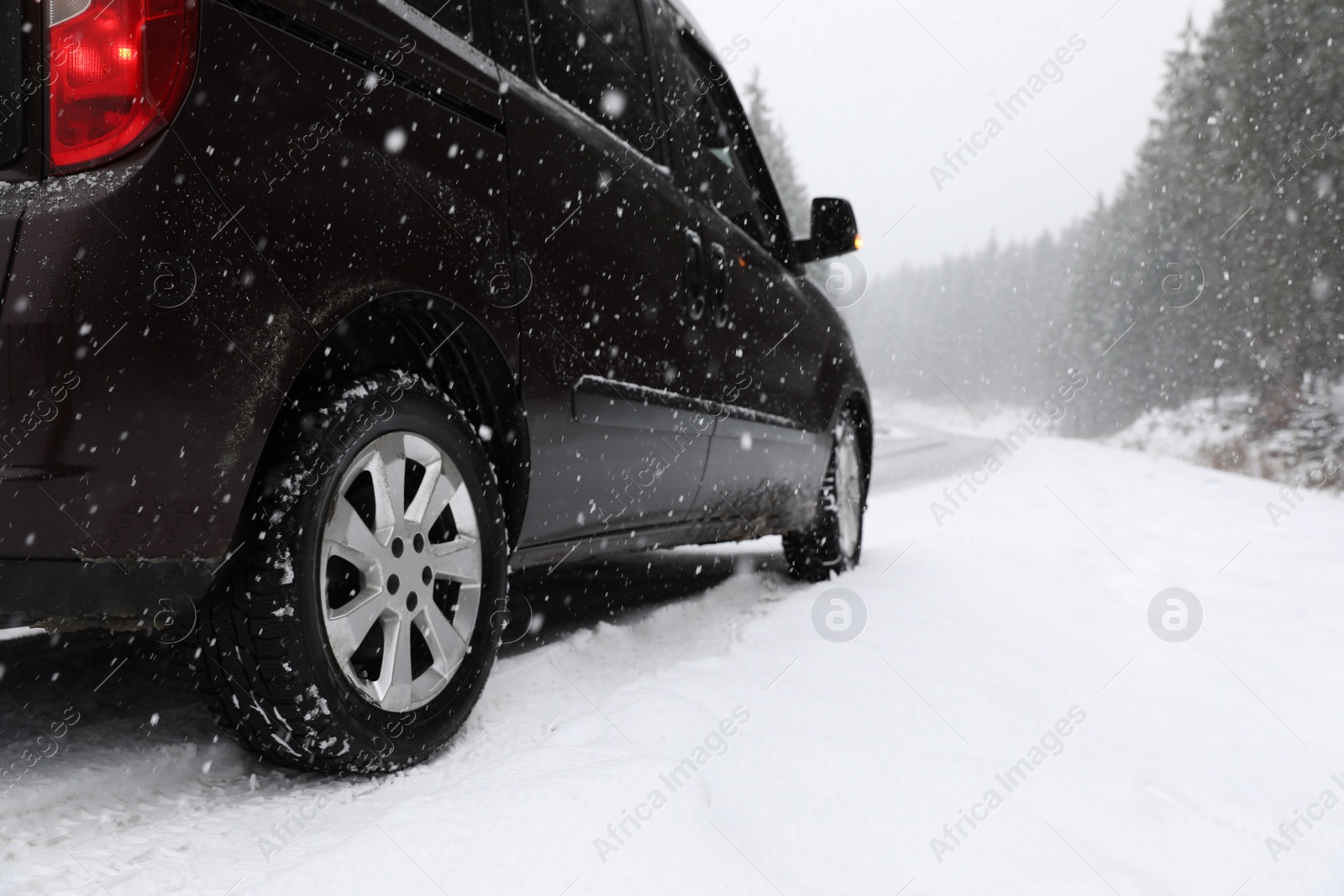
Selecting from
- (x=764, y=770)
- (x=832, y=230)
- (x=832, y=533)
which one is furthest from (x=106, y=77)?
→ (x=832, y=533)

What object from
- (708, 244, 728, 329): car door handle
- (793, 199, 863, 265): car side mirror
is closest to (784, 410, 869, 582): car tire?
(793, 199, 863, 265): car side mirror

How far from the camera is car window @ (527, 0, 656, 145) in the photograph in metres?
2.35

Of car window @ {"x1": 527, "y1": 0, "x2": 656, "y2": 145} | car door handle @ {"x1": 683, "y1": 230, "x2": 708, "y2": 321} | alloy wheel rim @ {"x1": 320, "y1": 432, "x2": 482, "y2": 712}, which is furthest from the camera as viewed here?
car door handle @ {"x1": 683, "y1": 230, "x2": 708, "y2": 321}

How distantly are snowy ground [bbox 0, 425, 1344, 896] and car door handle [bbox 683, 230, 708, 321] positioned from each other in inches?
42.0

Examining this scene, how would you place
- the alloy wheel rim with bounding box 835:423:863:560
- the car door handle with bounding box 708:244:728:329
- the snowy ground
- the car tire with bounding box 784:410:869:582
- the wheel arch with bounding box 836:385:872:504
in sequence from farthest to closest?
the wheel arch with bounding box 836:385:872:504
the alloy wheel rim with bounding box 835:423:863:560
the car tire with bounding box 784:410:869:582
the car door handle with bounding box 708:244:728:329
the snowy ground

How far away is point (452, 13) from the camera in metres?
2.00

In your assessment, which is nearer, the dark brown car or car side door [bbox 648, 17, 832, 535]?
the dark brown car

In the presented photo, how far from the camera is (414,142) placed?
1.77 m

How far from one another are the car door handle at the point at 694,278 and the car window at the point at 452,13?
39.8 inches

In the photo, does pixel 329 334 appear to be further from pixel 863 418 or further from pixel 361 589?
pixel 863 418

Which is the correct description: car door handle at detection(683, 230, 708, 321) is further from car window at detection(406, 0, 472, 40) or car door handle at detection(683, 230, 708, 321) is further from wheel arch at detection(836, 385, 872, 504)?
wheel arch at detection(836, 385, 872, 504)

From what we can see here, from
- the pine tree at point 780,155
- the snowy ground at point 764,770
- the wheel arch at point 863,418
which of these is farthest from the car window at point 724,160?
the pine tree at point 780,155

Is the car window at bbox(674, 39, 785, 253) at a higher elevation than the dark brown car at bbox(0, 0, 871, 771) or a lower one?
higher

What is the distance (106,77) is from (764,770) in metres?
1.69
